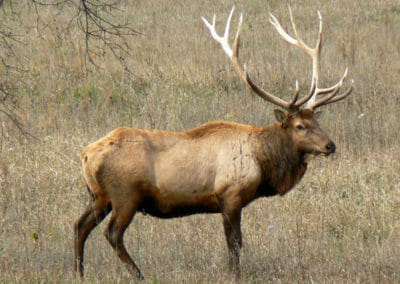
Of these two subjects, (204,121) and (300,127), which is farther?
(204,121)

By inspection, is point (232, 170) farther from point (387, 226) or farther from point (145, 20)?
point (145, 20)

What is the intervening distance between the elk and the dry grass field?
1.31 ft

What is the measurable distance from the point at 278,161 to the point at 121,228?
1.62m

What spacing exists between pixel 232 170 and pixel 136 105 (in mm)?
5724

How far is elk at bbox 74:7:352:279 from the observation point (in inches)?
236

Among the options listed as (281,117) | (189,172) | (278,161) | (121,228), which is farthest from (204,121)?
(121,228)

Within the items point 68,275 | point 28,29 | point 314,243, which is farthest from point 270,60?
point 68,275

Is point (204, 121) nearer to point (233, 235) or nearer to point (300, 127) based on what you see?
point (300, 127)

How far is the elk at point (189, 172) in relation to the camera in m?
5.99

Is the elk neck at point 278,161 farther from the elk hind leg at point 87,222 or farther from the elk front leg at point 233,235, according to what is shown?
the elk hind leg at point 87,222

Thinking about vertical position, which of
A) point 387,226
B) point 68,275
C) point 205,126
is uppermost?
point 205,126

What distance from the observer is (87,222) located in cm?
619

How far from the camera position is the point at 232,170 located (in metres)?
6.23

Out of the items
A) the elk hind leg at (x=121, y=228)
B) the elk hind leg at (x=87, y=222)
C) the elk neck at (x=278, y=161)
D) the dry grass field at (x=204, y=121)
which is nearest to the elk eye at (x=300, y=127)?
the elk neck at (x=278, y=161)
